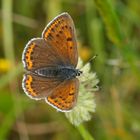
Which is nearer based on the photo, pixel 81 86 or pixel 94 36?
pixel 81 86

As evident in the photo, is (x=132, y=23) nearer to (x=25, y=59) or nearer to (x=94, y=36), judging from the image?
(x=94, y=36)

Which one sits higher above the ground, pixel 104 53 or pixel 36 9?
pixel 36 9

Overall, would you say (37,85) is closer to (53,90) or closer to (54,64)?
(53,90)

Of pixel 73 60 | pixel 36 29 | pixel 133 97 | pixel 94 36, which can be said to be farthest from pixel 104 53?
pixel 73 60

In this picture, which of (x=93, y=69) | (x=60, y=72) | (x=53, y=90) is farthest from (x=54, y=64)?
(x=93, y=69)

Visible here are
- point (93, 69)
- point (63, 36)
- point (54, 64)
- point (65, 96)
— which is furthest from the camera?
point (93, 69)

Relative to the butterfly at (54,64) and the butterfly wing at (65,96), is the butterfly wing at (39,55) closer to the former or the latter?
the butterfly at (54,64)

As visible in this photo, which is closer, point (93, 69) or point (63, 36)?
point (63, 36)
